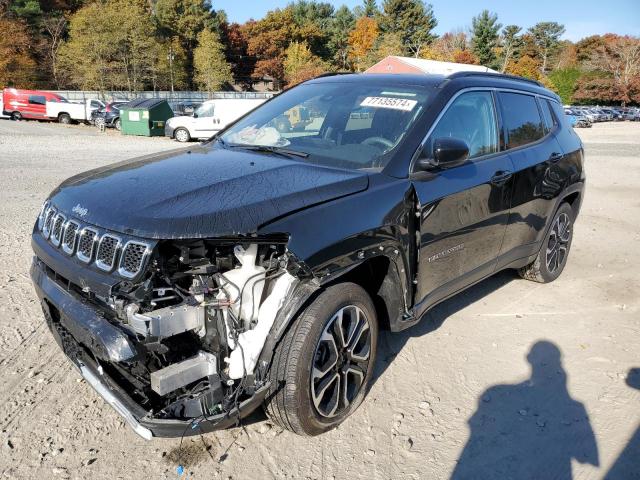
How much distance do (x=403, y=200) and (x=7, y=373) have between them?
2.79 metres

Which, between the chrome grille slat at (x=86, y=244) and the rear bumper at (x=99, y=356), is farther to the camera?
the chrome grille slat at (x=86, y=244)

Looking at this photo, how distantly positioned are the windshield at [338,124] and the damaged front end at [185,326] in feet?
3.26

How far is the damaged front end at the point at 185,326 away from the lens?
2.27 meters

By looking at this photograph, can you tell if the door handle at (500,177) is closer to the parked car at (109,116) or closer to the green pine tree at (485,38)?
the parked car at (109,116)

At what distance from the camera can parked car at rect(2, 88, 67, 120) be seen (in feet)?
96.0

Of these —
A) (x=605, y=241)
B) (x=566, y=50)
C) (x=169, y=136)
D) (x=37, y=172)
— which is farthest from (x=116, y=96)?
(x=566, y=50)

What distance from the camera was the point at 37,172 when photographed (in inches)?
430

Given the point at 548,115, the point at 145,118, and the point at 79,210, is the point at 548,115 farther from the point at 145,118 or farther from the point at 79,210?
the point at 145,118

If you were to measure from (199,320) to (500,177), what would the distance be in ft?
8.32

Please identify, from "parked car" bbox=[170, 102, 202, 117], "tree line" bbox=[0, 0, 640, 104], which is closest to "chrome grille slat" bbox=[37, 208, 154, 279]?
"parked car" bbox=[170, 102, 202, 117]

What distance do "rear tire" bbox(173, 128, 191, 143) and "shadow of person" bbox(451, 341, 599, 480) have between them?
66.3 ft

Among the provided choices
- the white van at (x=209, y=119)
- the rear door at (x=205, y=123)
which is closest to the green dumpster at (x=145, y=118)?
the white van at (x=209, y=119)

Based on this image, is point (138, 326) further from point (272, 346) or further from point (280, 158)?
point (280, 158)

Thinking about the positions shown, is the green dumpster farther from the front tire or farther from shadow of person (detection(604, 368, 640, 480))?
shadow of person (detection(604, 368, 640, 480))
